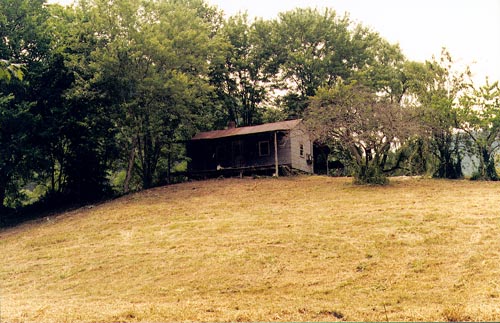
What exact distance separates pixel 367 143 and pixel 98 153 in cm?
1969

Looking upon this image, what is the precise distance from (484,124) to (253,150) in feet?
54.9

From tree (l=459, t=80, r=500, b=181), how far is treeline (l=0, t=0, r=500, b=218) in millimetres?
100

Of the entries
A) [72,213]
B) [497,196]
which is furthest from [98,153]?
[497,196]

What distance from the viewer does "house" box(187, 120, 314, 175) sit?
128ft

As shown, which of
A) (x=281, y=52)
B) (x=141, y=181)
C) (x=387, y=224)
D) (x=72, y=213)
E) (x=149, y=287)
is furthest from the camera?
(x=281, y=52)

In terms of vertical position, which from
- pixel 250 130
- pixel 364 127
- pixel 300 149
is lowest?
pixel 300 149

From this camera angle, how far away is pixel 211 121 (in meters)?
45.2

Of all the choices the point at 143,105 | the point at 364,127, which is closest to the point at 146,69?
the point at 143,105

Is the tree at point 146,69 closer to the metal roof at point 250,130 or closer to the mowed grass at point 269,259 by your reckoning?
the metal roof at point 250,130

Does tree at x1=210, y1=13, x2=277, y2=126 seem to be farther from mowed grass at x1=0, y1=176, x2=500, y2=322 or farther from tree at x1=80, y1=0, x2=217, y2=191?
mowed grass at x1=0, y1=176, x2=500, y2=322

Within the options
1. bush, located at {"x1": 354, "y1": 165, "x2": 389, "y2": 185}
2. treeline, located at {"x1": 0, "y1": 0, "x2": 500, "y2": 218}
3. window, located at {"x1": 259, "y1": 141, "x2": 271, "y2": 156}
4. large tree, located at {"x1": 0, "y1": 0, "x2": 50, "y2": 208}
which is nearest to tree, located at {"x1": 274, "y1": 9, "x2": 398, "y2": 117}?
treeline, located at {"x1": 0, "y1": 0, "x2": 500, "y2": 218}

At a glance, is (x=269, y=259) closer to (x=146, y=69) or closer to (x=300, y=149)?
(x=146, y=69)

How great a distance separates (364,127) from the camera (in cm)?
3312

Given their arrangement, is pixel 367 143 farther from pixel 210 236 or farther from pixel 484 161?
pixel 210 236
